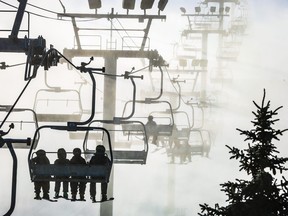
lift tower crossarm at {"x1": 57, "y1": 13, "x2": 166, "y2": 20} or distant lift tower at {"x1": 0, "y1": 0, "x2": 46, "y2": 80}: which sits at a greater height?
lift tower crossarm at {"x1": 57, "y1": 13, "x2": 166, "y2": 20}

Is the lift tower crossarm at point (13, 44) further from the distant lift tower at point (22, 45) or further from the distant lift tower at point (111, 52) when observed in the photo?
the distant lift tower at point (111, 52)

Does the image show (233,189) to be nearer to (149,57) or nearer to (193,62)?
(149,57)

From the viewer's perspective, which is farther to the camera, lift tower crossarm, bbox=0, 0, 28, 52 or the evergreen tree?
lift tower crossarm, bbox=0, 0, 28, 52

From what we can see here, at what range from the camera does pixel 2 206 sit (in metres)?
79.3

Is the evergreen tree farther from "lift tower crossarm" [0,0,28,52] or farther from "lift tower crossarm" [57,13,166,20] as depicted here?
"lift tower crossarm" [57,13,166,20]

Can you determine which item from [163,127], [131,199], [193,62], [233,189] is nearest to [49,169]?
[233,189]

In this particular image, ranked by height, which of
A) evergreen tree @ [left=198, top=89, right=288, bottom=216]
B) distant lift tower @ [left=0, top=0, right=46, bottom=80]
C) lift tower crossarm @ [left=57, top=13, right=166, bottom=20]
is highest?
lift tower crossarm @ [left=57, top=13, right=166, bottom=20]

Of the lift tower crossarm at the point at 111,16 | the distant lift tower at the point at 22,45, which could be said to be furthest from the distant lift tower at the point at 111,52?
the distant lift tower at the point at 22,45

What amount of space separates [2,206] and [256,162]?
76.6 metres

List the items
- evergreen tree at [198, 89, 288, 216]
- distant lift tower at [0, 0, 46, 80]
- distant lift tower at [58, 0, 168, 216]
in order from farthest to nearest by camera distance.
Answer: distant lift tower at [58, 0, 168, 216]
distant lift tower at [0, 0, 46, 80]
evergreen tree at [198, 89, 288, 216]

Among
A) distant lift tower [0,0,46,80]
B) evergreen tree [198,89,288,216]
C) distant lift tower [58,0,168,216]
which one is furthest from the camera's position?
distant lift tower [58,0,168,216]

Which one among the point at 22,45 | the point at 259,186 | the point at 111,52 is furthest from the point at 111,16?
the point at 259,186

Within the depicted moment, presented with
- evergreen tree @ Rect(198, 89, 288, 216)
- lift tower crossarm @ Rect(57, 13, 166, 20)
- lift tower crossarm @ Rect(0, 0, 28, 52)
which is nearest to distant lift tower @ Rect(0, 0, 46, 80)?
lift tower crossarm @ Rect(0, 0, 28, 52)

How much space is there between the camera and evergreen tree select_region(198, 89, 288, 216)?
6.93m
